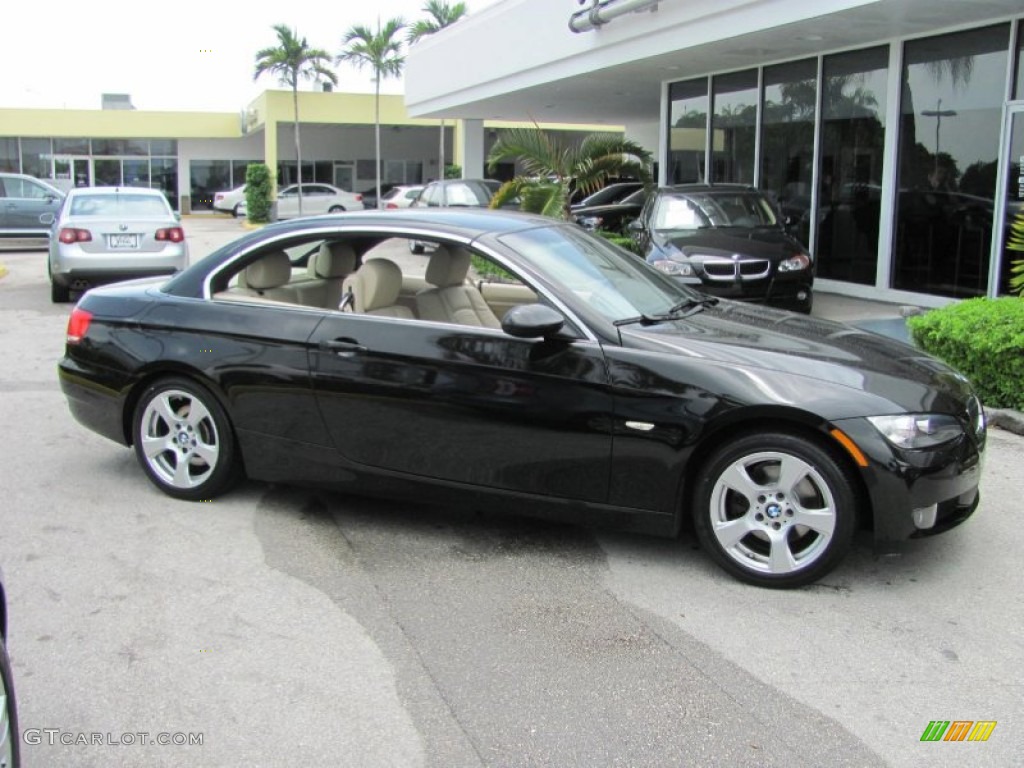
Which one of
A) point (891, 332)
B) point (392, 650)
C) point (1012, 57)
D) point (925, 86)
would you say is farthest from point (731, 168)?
point (392, 650)

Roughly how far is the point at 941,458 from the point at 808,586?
2.55 feet

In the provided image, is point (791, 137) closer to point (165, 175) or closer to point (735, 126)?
point (735, 126)

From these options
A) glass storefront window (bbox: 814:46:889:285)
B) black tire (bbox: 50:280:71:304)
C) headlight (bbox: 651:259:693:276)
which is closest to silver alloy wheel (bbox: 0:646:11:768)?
headlight (bbox: 651:259:693:276)

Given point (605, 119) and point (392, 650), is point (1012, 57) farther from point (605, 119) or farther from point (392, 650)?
point (605, 119)

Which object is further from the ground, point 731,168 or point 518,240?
point 731,168

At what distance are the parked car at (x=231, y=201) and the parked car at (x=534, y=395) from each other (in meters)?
38.4

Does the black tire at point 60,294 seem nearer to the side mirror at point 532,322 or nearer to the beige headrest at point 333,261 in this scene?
the beige headrest at point 333,261

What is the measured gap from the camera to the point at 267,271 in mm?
5551

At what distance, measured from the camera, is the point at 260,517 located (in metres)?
5.19

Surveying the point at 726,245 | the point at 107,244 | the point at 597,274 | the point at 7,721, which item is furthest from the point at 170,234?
the point at 7,721

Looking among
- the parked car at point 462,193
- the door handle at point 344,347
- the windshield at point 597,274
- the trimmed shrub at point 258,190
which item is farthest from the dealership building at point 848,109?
the trimmed shrub at point 258,190

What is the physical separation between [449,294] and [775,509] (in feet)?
7.18

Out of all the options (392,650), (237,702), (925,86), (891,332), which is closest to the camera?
(237,702)

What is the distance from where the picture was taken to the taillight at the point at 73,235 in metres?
13.3
